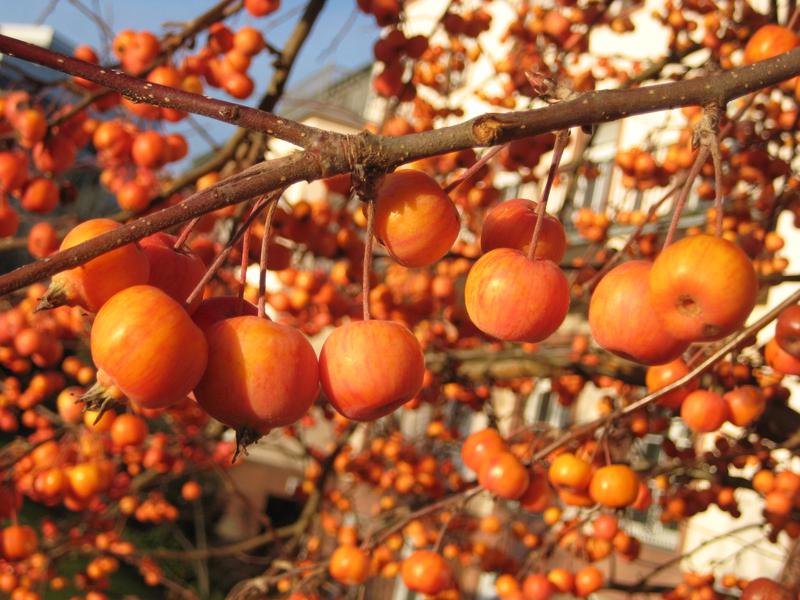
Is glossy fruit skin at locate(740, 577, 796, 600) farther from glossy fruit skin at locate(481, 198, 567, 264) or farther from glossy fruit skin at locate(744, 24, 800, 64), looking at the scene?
glossy fruit skin at locate(744, 24, 800, 64)

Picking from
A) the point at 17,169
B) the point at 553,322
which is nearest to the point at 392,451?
the point at 17,169

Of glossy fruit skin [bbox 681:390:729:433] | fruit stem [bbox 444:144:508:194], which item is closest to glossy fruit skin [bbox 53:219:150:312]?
fruit stem [bbox 444:144:508:194]

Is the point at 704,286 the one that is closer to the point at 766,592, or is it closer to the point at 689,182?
the point at 689,182

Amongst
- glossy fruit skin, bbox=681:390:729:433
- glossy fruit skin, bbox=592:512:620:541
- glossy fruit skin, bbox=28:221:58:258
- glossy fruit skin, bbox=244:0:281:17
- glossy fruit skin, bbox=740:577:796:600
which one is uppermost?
glossy fruit skin, bbox=244:0:281:17

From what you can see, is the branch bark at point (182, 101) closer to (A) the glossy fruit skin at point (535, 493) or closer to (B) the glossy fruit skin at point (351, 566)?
(A) the glossy fruit skin at point (535, 493)

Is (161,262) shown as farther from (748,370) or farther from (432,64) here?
(432,64)

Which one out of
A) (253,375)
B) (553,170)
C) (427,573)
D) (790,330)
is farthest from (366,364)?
(427,573)
